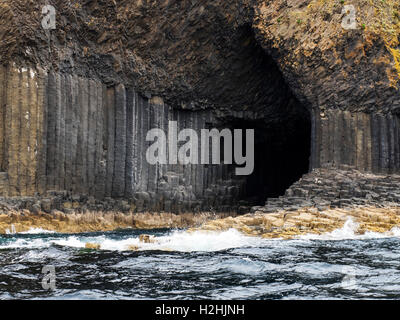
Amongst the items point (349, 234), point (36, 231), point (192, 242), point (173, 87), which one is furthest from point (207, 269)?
point (173, 87)

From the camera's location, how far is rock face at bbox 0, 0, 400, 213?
2912 cm

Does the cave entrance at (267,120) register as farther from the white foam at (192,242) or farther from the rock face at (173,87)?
the white foam at (192,242)

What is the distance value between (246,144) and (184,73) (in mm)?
8117

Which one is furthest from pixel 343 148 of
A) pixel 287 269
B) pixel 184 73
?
pixel 287 269

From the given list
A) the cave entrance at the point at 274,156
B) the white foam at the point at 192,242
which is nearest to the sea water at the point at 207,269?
the white foam at the point at 192,242

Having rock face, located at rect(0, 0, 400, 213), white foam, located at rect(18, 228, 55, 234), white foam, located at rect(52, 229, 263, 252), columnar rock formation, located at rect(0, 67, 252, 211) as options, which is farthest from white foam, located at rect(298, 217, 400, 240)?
columnar rock formation, located at rect(0, 67, 252, 211)

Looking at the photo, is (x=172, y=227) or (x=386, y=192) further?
(x=172, y=227)

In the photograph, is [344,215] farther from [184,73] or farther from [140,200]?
[184,73]

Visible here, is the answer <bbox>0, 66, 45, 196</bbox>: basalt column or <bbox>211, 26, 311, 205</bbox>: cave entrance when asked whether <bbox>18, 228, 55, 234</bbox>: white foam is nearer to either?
<bbox>0, 66, 45, 196</bbox>: basalt column

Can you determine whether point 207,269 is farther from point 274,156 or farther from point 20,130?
point 274,156

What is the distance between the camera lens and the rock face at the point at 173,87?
2912cm

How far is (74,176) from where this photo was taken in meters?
30.6

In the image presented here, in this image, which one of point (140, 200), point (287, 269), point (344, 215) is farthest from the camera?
point (140, 200)

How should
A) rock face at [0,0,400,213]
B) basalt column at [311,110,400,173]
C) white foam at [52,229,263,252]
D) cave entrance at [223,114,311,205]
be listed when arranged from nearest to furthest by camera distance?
white foam at [52,229,263,252]
rock face at [0,0,400,213]
basalt column at [311,110,400,173]
cave entrance at [223,114,311,205]
